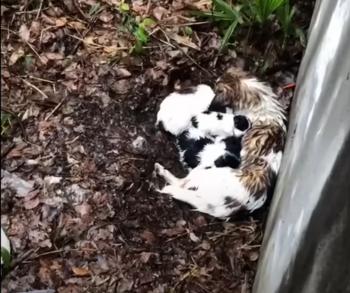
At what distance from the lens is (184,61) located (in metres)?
4.32

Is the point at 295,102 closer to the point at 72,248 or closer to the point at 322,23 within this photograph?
the point at 322,23

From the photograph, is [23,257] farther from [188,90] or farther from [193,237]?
[188,90]

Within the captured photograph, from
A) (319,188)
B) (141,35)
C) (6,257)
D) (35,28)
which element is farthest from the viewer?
(35,28)

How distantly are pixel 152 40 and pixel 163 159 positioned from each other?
2.48ft

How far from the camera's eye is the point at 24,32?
14.5 feet

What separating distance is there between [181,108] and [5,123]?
95cm

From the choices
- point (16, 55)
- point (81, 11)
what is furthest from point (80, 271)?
point (81, 11)

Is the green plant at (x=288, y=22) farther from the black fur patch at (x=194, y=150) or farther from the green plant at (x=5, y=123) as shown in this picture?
the green plant at (x=5, y=123)

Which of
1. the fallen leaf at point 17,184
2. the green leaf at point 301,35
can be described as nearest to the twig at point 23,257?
the fallen leaf at point 17,184

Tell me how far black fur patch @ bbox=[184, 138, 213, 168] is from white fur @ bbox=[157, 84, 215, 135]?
0.10 m

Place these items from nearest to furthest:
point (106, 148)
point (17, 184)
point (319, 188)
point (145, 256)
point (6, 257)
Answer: point (319, 188)
point (6, 257)
point (145, 256)
point (17, 184)
point (106, 148)

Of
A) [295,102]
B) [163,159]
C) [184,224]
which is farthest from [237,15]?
[184,224]

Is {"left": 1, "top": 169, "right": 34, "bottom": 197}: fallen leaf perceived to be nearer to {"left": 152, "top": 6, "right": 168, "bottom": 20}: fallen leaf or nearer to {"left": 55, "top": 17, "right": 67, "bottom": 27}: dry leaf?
{"left": 55, "top": 17, "right": 67, "bottom": 27}: dry leaf

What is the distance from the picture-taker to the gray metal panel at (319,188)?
97.3 inches
